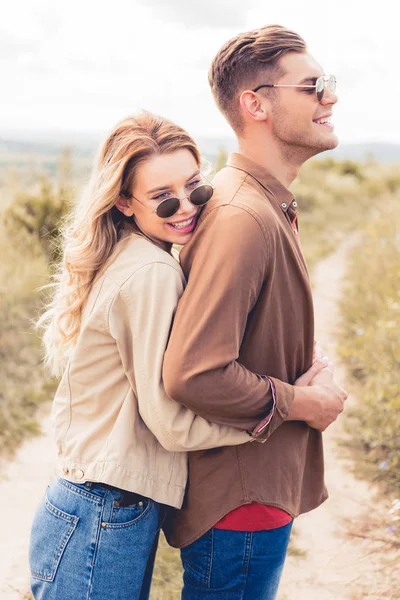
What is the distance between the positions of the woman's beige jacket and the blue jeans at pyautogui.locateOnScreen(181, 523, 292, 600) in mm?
158

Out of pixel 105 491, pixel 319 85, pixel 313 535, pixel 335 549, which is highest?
pixel 319 85

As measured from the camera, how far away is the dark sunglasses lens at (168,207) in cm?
180

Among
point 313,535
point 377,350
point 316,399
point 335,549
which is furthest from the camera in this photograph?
point 377,350

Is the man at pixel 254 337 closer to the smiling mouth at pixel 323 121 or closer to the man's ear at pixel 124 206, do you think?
the smiling mouth at pixel 323 121

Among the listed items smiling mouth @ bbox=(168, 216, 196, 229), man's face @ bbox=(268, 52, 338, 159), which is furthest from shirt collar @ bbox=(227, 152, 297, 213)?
smiling mouth @ bbox=(168, 216, 196, 229)

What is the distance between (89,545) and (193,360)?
524mm

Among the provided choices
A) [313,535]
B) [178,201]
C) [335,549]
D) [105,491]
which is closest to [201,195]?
[178,201]

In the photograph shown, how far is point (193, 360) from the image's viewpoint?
1.62 meters

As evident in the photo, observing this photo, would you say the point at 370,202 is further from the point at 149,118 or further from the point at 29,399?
the point at 149,118

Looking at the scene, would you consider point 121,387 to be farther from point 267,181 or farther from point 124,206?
point 267,181

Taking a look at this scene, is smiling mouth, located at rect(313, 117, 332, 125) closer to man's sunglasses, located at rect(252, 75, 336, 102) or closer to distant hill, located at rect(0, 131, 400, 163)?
man's sunglasses, located at rect(252, 75, 336, 102)

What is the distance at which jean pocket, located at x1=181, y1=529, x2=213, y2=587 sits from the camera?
5.95ft

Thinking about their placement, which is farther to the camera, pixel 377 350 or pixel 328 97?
pixel 377 350

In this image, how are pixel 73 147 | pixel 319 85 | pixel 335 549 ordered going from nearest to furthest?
pixel 319 85 < pixel 335 549 < pixel 73 147
